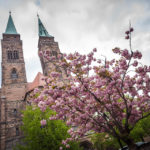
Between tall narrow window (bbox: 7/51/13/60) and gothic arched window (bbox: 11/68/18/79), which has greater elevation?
tall narrow window (bbox: 7/51/13/60)

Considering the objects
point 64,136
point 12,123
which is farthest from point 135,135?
point 12,123

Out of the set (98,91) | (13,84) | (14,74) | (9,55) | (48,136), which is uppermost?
(9,55)

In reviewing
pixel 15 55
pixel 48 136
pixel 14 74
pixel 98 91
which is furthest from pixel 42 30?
pixel 98 91

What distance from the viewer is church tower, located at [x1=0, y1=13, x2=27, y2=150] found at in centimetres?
1830

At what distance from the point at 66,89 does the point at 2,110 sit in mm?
18574

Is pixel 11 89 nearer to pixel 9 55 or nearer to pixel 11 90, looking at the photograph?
pixel 11 90

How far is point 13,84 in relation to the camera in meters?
22.9

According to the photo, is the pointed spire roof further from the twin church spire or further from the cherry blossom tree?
the cherry blossom tree

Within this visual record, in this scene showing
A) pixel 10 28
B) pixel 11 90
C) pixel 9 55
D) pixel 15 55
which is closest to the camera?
pixel 11 90

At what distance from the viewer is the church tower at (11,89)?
720 inches

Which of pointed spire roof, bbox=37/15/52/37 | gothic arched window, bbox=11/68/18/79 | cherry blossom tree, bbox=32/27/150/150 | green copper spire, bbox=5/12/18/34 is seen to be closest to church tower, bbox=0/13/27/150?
gothic arched window, bbox=11/68/18/79

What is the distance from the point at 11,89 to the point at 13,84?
3.38ft

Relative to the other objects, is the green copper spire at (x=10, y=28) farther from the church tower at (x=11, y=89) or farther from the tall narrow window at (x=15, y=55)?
the tall narrow window at (x=15, y=55)

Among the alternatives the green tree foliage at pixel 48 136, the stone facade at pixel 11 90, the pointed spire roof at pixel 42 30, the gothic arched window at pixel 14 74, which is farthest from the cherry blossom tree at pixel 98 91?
the pointed spire roof at pixel 42 30
